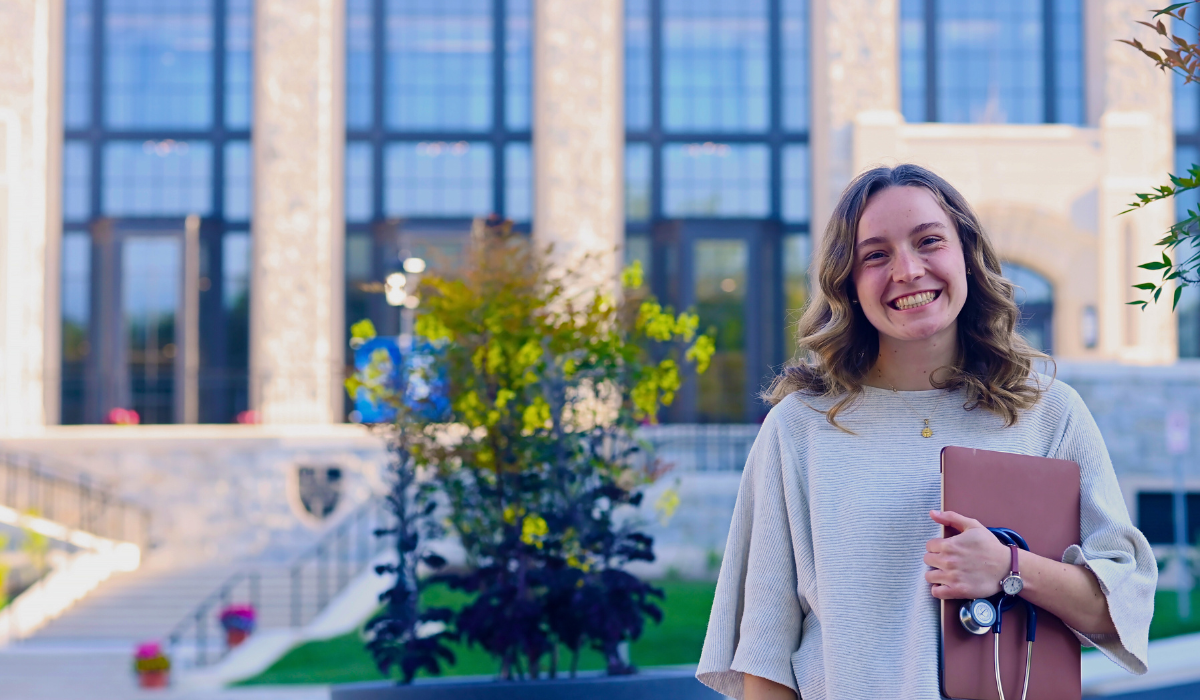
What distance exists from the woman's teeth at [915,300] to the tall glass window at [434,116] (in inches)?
739

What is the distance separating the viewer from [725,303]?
20266 mm

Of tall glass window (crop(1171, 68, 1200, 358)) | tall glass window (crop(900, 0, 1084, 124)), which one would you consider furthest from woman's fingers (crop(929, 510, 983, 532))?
tall glass window (crop(1171, 68, 1200, 358))

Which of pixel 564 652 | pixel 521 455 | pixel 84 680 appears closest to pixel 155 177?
pixel 84 680

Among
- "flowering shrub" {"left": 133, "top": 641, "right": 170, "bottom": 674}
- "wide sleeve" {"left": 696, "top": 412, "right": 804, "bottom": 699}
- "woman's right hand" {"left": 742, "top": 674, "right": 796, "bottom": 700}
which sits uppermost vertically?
"wide sleeve" {"left": 696, "top": 412, "right": 804, "bottom": 699}

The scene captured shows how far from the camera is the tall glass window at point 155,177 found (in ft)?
65.7

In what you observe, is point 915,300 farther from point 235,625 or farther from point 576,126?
point 576,126

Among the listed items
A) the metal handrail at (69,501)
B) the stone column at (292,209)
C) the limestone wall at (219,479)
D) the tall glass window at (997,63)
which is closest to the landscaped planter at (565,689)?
the limestone wall at (219,479)

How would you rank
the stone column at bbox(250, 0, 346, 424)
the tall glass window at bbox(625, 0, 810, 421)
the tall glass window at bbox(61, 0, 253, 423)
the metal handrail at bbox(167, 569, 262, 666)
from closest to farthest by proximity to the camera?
the metal handrail at bbox(167, 569, 262, 666), the stone column at bbox(250, 0, 346, 424), the tall glass window at bbox(61, 0, 253, 423), the tall glass window at bbox(625, 0, 810, 421)

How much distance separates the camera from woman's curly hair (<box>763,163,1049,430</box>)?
79.4 inches

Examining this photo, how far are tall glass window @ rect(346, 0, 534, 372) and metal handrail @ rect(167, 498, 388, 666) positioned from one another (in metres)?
5.35

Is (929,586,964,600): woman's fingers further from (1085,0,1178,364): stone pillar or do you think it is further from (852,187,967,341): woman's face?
(1085,0,1178,364): stone pillar

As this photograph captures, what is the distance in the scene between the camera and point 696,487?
15266mm

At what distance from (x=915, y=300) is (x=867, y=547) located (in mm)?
476

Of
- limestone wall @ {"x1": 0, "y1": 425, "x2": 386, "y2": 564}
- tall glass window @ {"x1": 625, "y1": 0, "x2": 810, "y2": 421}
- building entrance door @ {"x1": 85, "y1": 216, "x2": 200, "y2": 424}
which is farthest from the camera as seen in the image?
tall glass window @ {"x1": 625, "y1": 0, "x2": 810, "y2": 421}
